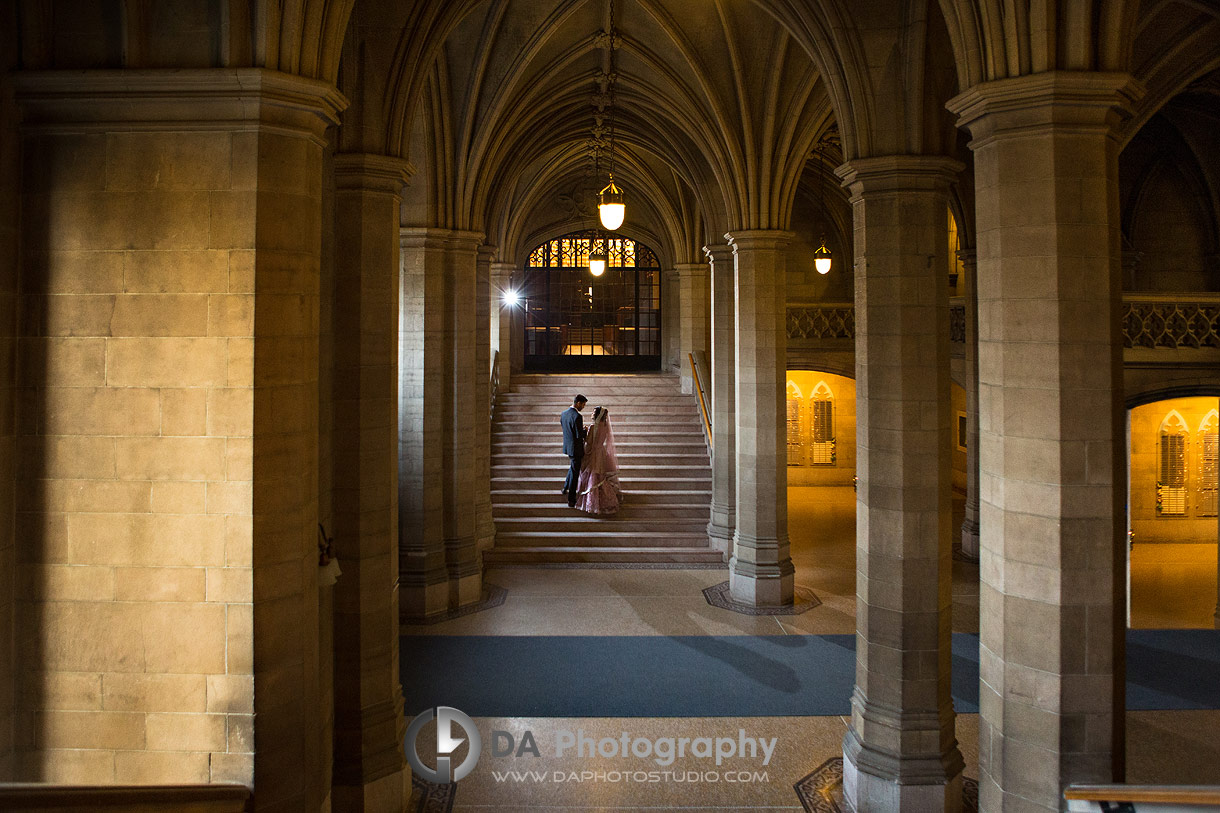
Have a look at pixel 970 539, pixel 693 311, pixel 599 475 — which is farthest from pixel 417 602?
pixel 693 311

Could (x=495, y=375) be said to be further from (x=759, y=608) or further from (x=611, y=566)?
(x=759, y=608)

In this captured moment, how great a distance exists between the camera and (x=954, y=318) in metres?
14.5

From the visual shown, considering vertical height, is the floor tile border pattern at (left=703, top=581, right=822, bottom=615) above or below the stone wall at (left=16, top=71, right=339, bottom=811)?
below

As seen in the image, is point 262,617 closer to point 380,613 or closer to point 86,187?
point 380,613

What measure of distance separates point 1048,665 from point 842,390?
16.4 meters

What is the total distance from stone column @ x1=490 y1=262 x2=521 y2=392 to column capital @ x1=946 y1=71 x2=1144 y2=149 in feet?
43.1

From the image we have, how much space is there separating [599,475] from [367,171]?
807 centimetres

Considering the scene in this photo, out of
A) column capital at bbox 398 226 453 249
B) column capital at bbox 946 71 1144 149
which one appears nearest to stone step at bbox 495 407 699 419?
column capital at bbox 398 226 453 249

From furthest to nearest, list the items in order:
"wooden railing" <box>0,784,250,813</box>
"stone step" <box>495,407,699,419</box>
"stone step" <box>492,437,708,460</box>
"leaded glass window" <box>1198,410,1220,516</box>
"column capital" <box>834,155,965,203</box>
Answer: "stone step" <box>495,407,699,419</box>, "stone step" <box>492,437,708,460</box>, "leaded glass window" <box>1198,410,1220,516</box>, "column capital" <box>834,155,965,203</box>, "wooden railing" <box>0,784,250,813</box>

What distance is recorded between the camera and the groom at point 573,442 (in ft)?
42.7

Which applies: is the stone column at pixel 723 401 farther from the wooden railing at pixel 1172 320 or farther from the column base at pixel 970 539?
the column base at pixel 970 539

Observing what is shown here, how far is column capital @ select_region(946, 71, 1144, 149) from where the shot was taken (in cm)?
399

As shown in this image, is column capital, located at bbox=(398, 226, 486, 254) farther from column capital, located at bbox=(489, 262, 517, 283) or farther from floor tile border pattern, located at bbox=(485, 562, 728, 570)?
column capital, located at bbox=(489, 262, 517, 283)
